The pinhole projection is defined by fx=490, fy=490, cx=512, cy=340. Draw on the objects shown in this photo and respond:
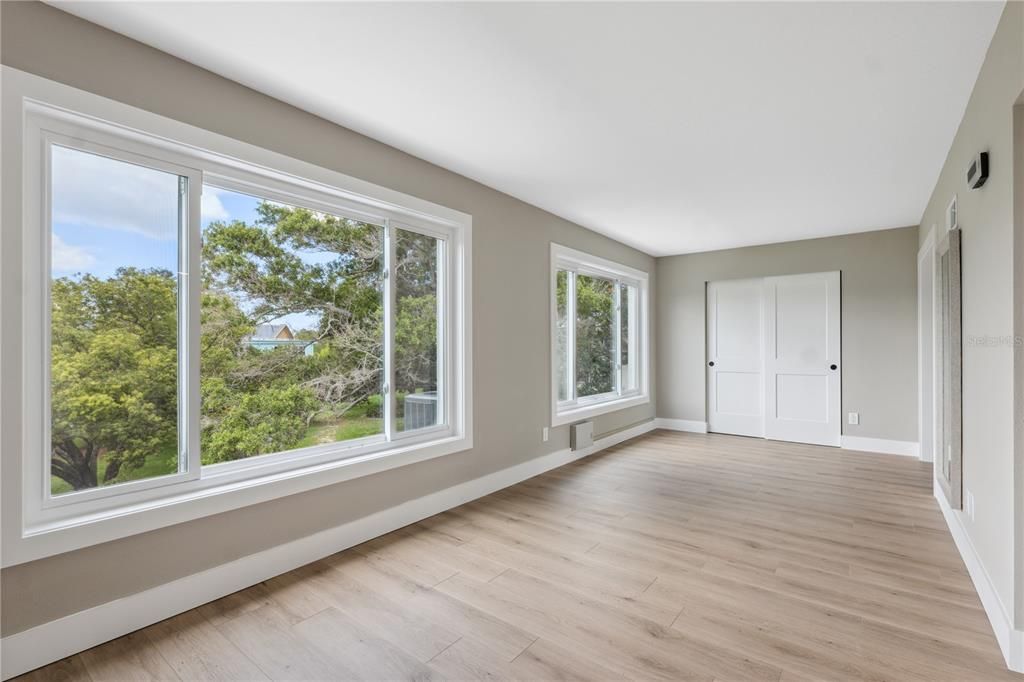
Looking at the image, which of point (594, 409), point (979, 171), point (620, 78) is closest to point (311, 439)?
point (620, 78)

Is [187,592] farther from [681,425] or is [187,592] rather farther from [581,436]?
[681,425]

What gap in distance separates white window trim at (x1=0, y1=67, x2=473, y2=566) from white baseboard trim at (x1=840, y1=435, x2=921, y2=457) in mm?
5089

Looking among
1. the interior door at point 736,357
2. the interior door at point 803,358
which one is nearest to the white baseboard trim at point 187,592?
the interior door at point 736,357

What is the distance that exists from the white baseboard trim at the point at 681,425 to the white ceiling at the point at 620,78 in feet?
12.0

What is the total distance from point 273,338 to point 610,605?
2184 mm

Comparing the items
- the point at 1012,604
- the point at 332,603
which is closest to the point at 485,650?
the point at 332,603

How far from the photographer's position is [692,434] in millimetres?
6469

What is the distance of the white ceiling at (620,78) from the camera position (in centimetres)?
190

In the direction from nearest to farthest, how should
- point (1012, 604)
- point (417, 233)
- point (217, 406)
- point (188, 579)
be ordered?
1. point (1012, 604)
2. point (188, 579)
3. point (217, 406)
4. point (417, 233)

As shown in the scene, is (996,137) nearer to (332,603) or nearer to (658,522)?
(658,522)

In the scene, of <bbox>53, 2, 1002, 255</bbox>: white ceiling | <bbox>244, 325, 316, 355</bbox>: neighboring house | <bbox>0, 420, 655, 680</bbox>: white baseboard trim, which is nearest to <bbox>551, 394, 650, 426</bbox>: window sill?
<bbox>0, 420, 655, 680</bbox>: white baseboard trim

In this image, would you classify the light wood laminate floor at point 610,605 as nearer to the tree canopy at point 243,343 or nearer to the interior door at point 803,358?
the tree canopy at point 243,343

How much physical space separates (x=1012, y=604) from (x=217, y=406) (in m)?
3.43

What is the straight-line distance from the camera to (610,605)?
226 cm
